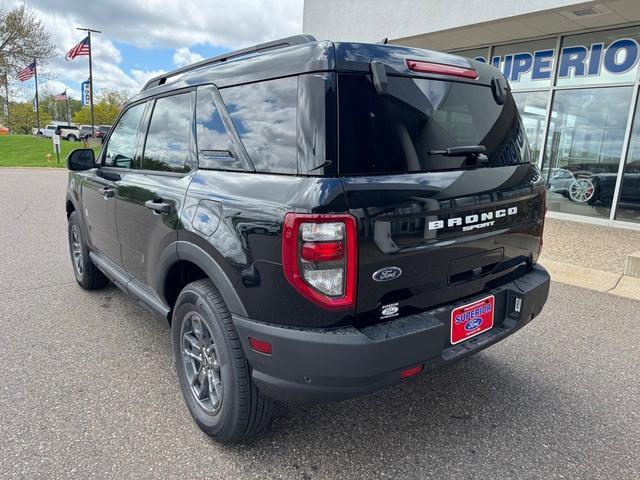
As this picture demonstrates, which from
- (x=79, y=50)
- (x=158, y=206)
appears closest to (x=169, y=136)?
(x=158, y=206)

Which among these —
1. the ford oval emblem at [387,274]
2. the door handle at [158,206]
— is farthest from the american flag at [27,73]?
the ford oval emblem at [387,274]

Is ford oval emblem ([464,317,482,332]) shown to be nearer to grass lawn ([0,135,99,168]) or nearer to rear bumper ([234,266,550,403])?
rear bumper ([234,266,550,403])

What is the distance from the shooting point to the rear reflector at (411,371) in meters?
1.96

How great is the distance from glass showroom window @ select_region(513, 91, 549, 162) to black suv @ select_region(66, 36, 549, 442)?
309 inches

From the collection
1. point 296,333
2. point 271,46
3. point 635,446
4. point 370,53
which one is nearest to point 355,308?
point 296,333

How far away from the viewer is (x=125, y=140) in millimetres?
3500

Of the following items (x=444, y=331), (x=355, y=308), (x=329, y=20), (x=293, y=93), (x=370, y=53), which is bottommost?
(x=444, y=331)

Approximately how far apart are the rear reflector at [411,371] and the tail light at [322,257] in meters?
0.42

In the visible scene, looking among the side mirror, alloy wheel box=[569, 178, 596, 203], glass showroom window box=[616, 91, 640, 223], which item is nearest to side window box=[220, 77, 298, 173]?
the side mirror

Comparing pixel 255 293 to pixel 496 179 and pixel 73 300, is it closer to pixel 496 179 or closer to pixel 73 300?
pixel 496 179

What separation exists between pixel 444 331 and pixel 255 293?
0.89m

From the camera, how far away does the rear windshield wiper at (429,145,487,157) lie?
7.04ft

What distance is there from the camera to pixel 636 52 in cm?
805

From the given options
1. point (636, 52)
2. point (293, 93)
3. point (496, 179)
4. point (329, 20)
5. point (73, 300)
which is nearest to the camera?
point (293, 93)
